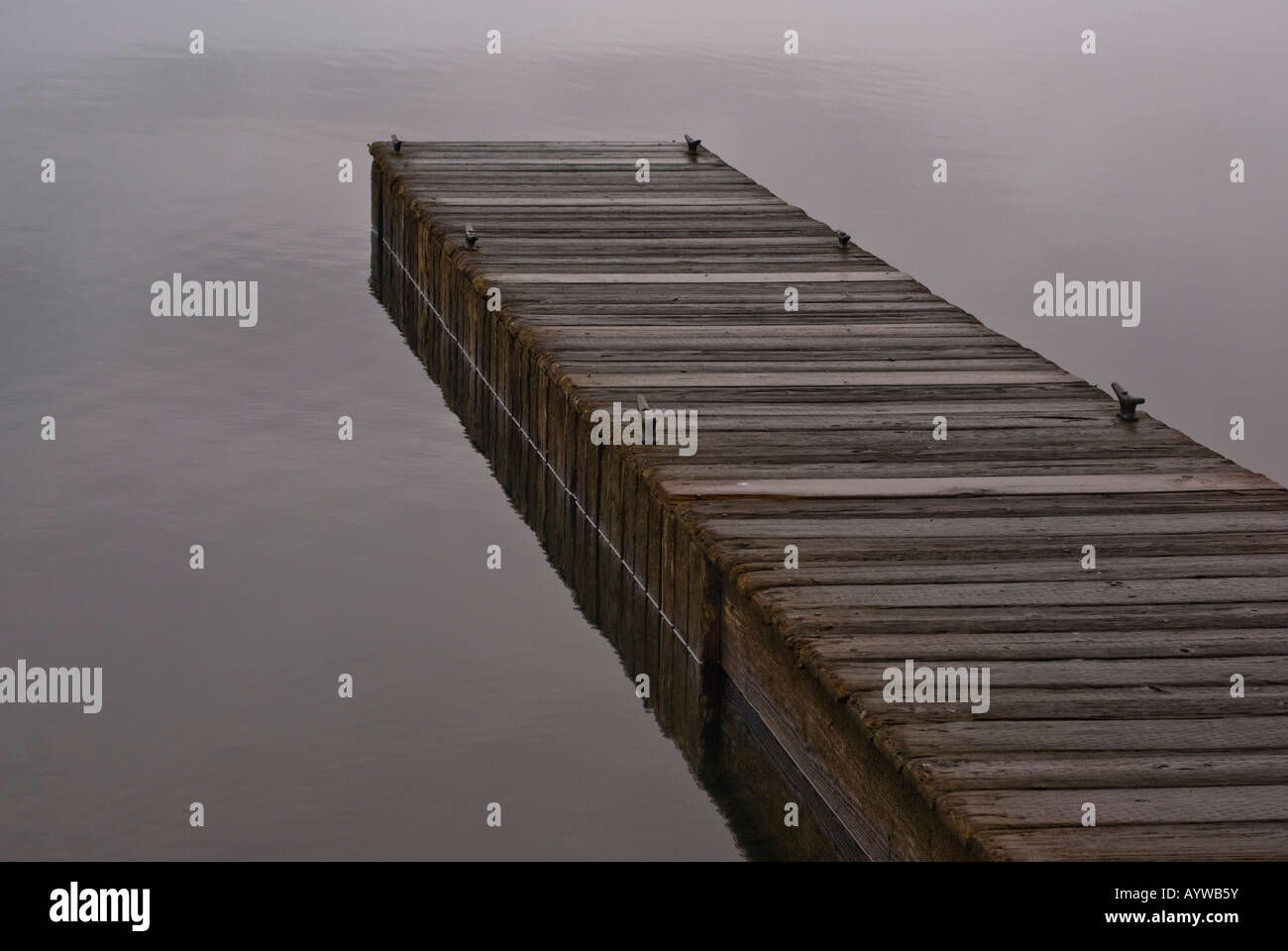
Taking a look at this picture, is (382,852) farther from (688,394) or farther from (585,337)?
(585,337)

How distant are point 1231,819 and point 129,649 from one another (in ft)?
11.0

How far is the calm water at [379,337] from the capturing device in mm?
5488

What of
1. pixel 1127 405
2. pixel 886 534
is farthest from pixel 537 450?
pixel 886 534

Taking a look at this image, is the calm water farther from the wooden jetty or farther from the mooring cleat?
the mooring cleat

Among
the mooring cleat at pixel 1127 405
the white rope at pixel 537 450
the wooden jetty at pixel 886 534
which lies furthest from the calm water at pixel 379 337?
the mooring cleat at pixel 1127 405

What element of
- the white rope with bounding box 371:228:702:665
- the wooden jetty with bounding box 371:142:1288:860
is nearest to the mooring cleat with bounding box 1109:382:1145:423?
the wooden jetty with bounding box 371:142:1288:860

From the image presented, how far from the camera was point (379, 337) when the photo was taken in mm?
9812

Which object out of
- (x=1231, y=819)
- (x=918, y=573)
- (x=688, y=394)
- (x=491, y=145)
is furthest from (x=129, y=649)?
(x=491, y=145)

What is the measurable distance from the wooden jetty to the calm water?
0.44m

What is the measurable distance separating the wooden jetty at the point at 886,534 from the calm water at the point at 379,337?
0.44 meters

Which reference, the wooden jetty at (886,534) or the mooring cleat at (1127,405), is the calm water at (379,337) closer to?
the wooden jetty at (886,534)

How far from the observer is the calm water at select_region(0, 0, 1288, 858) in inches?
216

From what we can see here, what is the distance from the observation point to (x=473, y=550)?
7.04 metres

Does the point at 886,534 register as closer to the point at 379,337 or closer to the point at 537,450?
the point at 537,450
